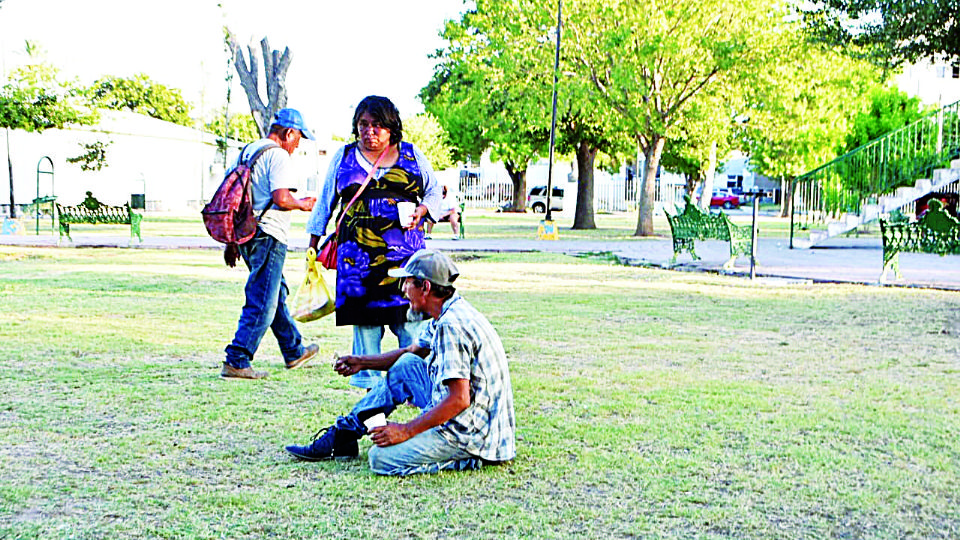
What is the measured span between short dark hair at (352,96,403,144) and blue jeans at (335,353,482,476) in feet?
4.91

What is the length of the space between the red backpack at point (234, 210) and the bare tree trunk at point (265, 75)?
19679 mm

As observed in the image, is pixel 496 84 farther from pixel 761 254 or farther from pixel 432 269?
pixel 432 269

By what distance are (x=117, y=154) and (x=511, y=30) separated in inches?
1033

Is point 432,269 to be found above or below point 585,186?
below

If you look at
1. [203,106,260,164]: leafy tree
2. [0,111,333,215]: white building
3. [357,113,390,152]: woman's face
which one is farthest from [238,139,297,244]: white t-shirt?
[203,106,260,164]: leafy tree

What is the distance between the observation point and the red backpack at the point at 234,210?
6.96 m

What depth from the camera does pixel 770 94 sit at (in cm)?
2547

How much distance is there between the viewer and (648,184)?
92.8 ft

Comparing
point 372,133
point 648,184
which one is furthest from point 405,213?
point 648,184

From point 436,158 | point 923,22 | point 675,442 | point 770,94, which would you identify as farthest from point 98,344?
point 436,158

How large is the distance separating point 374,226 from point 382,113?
1.94 ft

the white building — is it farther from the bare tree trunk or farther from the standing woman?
the standing woman

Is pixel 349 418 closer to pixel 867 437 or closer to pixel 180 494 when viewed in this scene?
pixel 180 494

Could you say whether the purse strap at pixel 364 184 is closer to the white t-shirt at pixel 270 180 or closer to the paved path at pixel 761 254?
the white t-shirt at pixel 270 180
